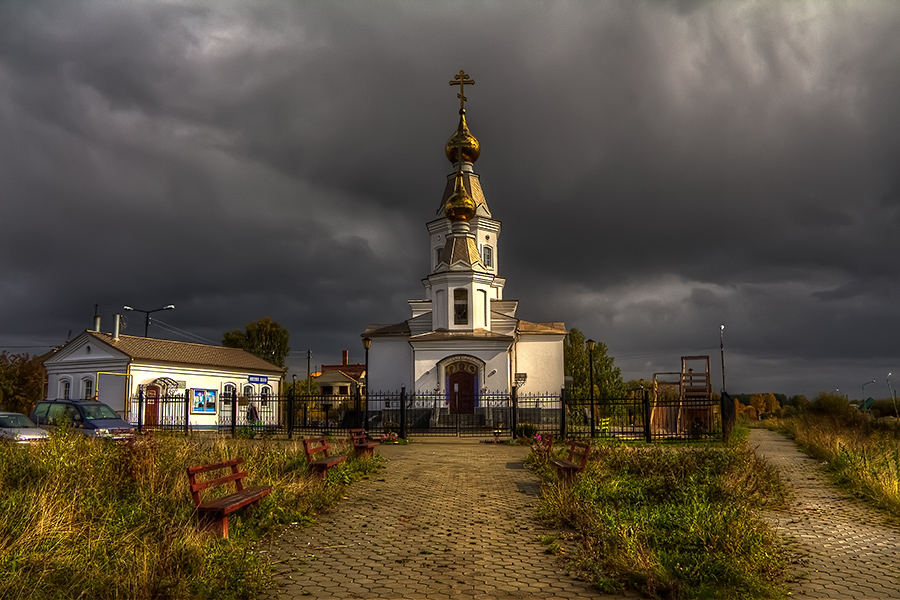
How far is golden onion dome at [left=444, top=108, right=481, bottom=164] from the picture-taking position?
134ft

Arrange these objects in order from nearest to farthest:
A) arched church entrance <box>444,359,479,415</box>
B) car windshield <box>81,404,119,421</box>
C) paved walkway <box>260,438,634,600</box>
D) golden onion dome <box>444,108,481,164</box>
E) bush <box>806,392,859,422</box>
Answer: paved walkway <box>260,438,634,600</box> < car windshield <box>81,404,119,421</box> < bush <box>806,392,859,422</box> < arched church entrance <box>444,359,479,415</box> < golden onion dome <box>444,108,481,164</box>

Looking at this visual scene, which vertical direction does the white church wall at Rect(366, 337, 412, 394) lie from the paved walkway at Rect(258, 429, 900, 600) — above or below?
above

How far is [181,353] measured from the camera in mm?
34250

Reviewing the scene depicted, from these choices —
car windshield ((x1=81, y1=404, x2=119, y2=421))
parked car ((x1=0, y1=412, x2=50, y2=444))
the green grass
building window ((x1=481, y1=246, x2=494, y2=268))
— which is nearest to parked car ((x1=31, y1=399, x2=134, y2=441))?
car windshield ((x1=81, y1=404, x2=119, y2=421))

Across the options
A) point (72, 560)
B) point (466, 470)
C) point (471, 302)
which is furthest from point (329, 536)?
point (471, 302)

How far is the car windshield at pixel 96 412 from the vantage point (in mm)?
19172

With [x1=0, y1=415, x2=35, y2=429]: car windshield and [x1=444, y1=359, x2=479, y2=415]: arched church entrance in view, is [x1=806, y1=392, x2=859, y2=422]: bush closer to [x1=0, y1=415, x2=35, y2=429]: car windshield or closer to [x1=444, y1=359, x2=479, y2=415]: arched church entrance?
[x1=444, y1=359, x2=479, y2=415]: arched church entrance

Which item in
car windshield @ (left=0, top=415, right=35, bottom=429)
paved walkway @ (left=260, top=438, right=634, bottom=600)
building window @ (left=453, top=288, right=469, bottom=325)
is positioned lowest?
paved walkway @ (left=260, top=438, right=634, bottom=600)

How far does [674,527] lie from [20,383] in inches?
1475

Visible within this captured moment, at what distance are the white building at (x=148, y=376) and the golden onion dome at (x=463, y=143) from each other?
18064 millimetres

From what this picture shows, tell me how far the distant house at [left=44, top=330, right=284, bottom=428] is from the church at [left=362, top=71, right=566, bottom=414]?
712cm

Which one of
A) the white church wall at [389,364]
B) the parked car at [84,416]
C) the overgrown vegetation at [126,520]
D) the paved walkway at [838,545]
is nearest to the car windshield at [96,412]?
the parked car at [84,416]

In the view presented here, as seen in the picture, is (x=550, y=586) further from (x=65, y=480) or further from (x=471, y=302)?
(x=471, y=302)

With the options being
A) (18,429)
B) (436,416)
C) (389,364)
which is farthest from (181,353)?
(18,429)
